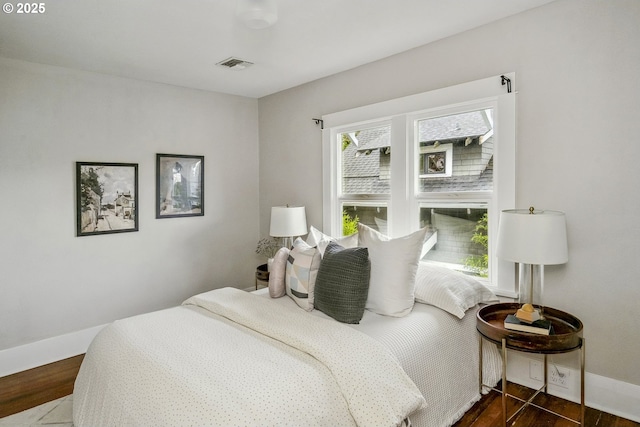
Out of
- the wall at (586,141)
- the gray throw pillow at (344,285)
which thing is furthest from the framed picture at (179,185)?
the wall at (586,141)

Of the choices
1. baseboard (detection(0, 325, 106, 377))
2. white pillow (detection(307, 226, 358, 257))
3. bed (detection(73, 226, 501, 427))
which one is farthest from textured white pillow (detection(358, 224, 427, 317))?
baseboard (detection(0, 325, 106, 377))

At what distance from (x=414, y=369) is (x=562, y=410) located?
111cm

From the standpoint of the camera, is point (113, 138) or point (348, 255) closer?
point (348, 255)

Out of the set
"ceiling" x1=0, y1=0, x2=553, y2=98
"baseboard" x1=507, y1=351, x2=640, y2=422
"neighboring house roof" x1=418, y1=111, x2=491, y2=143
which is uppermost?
"ceiling" x1=0, y1=0, x2=553, y2=98

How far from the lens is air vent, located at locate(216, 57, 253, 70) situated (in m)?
3.19

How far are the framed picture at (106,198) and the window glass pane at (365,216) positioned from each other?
81.3 inches

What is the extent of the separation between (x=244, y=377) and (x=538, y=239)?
1707 mm

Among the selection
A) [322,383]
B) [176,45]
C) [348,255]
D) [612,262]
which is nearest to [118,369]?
[322,383]

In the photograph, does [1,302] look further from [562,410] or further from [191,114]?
[562,410]

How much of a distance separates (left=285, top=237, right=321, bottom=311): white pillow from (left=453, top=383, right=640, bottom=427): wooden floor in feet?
3.79

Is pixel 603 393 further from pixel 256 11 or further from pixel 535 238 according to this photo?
pixel 256 11

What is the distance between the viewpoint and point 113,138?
139 inches

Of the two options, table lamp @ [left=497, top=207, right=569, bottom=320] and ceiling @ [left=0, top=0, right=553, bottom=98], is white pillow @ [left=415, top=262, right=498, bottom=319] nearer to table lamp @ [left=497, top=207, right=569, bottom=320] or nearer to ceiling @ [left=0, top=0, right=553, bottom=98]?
table lamp @ [left=497, top=207, right=569, bottom=320]

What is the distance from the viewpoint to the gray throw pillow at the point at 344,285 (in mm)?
2244
